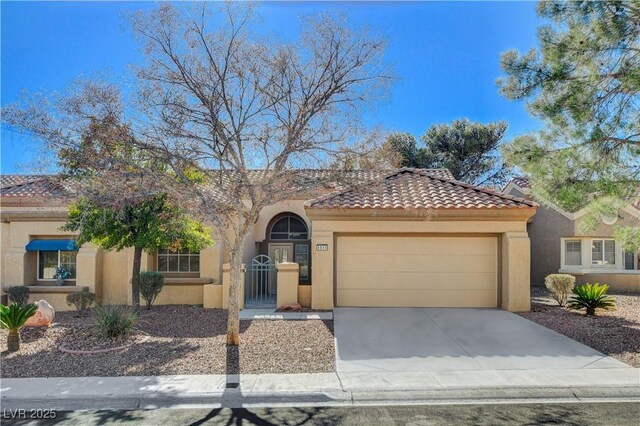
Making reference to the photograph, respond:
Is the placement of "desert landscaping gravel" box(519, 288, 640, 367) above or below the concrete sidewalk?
below

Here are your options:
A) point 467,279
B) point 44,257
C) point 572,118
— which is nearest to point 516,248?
point 467,279

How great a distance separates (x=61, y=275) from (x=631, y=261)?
75.7 ft

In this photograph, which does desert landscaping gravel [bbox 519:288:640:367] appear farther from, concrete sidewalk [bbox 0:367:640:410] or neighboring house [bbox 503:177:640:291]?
neighboring house [bbox 503:177:640:291]

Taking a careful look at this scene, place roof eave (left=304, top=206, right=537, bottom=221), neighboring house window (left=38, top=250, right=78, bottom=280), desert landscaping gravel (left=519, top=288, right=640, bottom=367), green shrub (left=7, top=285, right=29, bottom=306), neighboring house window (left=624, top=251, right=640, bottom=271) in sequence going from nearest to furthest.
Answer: desert landscaping gravel (left=519, top=288, right=640, bottom=367) < roof eave (left=304, top=206, right=537, bottom=221) < green shrub (left=7, top=285, right=29, bottom=306) < neighboring house window (left=38, top=250, right=78, bottom=280) < neighboring house window (left=624, top=251, right=640, bottom=271)

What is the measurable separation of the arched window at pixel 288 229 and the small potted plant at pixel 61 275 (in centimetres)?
798

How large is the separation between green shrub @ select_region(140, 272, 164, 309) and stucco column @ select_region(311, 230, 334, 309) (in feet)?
17.0

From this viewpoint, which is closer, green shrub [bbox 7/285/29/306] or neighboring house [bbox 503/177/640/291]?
green shrub [bbox 7/285/29/306]

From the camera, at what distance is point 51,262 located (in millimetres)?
16578

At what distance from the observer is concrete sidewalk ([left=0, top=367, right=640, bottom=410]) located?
6.38 m

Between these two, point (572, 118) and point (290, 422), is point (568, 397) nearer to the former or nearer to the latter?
point (290, 422)

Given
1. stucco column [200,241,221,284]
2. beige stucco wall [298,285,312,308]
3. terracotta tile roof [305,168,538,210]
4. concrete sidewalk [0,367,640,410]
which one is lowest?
concrete sidewalk [0,367,640,410]

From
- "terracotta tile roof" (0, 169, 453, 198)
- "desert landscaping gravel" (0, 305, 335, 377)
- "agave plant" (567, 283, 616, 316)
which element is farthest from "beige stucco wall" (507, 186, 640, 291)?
"desert landscaping gravel" (0, 305, 335, 377)

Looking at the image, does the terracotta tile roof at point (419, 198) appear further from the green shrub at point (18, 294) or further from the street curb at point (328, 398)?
the green shrub at point (18, 294)

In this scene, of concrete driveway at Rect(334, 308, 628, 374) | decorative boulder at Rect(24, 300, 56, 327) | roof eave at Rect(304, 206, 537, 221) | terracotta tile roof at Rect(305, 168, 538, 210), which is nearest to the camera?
concrete driveway at Rect(334, 308, 628, 374)
